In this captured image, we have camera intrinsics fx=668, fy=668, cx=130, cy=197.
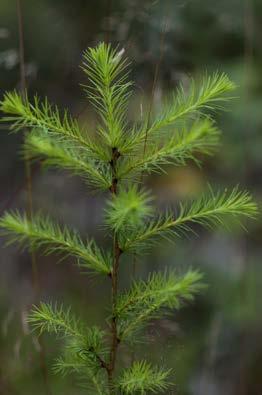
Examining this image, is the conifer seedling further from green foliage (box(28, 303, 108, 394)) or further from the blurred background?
the blurred background

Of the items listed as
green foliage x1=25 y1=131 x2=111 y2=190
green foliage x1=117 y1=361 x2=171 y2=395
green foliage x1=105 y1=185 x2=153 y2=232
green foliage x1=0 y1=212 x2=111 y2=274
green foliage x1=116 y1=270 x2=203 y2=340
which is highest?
green foliage x1=25 y1=131 x2=111 y2=190

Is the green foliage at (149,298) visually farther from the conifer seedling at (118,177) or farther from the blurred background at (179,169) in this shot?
the blurred background at (179,169)

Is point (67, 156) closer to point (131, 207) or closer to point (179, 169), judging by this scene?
point (131, 207)

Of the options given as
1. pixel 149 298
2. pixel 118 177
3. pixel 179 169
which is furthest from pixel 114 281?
pixel 179 169

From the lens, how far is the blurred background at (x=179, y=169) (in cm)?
232

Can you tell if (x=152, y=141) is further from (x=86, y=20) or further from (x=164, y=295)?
(x=86, y=20)

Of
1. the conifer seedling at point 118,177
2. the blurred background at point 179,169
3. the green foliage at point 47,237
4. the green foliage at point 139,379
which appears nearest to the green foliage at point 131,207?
the conifer seedling at point 118,177

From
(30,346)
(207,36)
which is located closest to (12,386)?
(30,346)

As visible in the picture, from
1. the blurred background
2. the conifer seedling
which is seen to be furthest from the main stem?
the blurred background

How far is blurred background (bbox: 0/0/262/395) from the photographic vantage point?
2.32m

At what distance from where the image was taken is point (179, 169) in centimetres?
Result: 338

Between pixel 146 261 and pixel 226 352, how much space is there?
566 mm

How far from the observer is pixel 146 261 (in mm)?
3219

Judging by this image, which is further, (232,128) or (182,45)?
(232,128)
